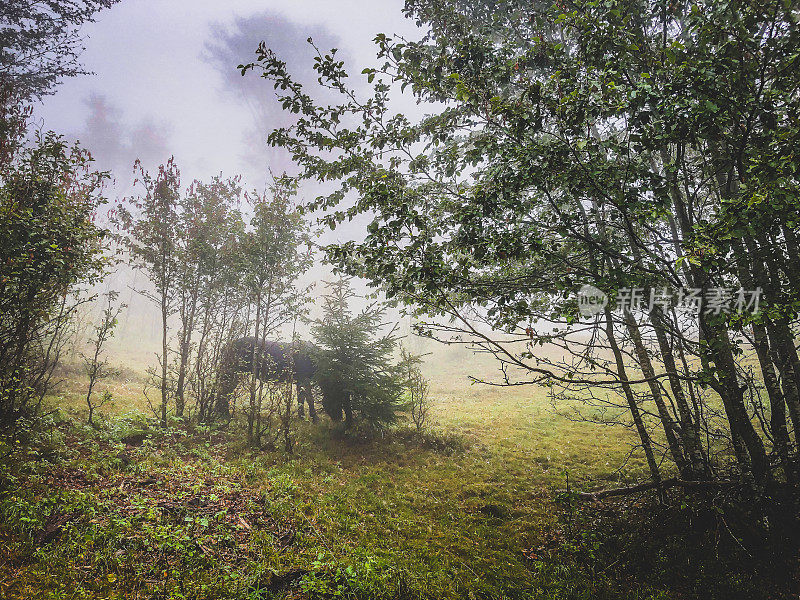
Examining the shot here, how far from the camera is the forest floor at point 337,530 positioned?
439 cm

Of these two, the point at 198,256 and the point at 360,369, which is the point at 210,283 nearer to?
the point at 198,256

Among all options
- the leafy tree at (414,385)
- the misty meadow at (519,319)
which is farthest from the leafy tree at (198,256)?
the leafy tree at (414,385)

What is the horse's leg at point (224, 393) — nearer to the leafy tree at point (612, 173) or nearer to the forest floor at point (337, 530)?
the forest floor at point (337, 530)

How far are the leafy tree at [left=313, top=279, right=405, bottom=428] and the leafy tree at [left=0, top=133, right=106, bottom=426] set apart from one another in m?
6.98

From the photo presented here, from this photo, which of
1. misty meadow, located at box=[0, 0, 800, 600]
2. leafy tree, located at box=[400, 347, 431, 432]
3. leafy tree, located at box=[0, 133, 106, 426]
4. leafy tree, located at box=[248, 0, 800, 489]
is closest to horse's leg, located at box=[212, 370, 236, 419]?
misty meadow, located at box=[0, 0, 800, 600]

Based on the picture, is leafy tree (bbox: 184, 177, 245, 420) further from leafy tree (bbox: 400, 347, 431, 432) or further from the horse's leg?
leafy tree (bbox: 400, 347, 431, 432)

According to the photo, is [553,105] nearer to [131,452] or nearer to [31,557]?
[31,557]

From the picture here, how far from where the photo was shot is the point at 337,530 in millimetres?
6352

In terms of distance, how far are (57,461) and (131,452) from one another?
1891mm

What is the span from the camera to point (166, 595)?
4.05 meters

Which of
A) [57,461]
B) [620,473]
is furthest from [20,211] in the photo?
[620,473]

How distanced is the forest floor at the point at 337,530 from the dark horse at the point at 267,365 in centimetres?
319

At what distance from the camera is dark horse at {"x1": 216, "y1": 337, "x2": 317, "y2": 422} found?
43.0 feet

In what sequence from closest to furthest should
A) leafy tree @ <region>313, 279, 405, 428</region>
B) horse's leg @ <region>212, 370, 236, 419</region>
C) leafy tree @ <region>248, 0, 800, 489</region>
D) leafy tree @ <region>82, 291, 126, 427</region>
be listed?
leafy tree @ <region>248, 0, 800, 489</region>, leafy tree @ <region>82, 291, 126, 427</region>, leafy tree @ <region>313, 279, 405, 428</region>, horse's leg @ <region>212, 370, 236, 419</region>
